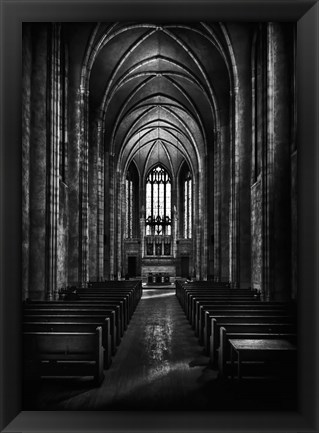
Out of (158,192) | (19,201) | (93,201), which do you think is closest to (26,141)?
(19,201)

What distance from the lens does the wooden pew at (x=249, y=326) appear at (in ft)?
23.8

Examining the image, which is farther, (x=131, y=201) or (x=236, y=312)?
(x=131, y=201)

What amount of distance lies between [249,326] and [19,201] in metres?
4.33

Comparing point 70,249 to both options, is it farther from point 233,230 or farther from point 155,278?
point 155,278

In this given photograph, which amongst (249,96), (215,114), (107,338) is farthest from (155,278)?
(107,338)

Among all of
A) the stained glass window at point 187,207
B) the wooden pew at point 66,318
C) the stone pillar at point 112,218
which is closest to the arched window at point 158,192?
the stained glass window at point 187,207

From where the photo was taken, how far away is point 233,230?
59.2 feet

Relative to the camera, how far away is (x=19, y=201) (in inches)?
190

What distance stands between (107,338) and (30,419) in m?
3.37

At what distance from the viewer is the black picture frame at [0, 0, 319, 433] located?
454cm

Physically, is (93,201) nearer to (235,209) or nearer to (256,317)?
(235,209)

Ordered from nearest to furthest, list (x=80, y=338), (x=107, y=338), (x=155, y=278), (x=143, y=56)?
(x=80, y=338) → (x=107, y=338) → (x=143, y=56) → (x=155, y=278)

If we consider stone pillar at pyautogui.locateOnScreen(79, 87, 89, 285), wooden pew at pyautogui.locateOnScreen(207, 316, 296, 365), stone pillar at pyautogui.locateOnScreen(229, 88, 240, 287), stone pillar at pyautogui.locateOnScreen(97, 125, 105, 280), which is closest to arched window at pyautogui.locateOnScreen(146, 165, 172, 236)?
stone pillar at pyautogui.locateOnScreen(97, 125, 105, 280)

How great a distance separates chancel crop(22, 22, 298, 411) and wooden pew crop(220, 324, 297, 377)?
3cm
